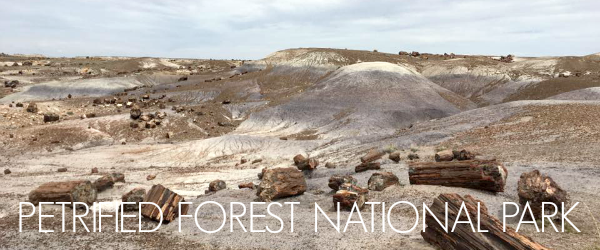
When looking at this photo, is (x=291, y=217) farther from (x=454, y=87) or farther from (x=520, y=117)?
(x=454, y=87)

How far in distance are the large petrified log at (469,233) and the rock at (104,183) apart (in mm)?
14726

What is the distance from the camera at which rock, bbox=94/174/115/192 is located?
17.1 meters

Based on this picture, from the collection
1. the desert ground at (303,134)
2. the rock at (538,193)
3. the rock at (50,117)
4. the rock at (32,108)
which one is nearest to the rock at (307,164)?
the desert ground at (303,134)

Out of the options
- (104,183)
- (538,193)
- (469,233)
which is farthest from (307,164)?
(469,233)

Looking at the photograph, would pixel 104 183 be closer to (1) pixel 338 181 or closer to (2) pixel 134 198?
(2) pixel 134 198

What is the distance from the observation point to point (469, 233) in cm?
756

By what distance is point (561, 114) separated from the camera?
79.7 feet

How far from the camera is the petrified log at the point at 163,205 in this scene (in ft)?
37.4

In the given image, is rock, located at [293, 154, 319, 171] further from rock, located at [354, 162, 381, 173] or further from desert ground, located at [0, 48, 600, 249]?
rock, located at [354, 162, 381, 173]

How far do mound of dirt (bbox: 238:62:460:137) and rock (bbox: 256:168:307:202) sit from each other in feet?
70.4

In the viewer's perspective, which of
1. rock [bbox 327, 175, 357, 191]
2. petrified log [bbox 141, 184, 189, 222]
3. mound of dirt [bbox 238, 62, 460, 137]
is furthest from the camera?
mound of dirt [bbox 238, 62, 460, 137]

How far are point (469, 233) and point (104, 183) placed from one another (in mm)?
15951

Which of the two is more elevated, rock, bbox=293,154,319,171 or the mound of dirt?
the mound of dirt

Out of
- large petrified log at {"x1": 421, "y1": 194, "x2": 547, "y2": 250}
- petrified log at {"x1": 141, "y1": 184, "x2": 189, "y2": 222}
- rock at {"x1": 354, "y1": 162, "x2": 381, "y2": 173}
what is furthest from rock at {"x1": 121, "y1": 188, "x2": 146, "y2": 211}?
rock at {"x1": 354, "y1": 162, "x2": 381, "y2": 173}
